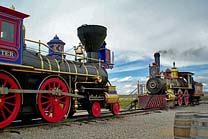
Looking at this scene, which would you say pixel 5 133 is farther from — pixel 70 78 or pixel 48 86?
pixel 70 78

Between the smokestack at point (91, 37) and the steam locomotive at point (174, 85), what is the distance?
8.68 meters

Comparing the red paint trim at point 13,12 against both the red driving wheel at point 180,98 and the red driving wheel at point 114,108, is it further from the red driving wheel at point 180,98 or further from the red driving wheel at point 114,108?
the red driving wheel at point 180,98

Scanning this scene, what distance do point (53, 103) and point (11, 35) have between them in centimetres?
285

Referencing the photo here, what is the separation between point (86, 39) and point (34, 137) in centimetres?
696

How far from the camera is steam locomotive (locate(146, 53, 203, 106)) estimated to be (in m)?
20.2

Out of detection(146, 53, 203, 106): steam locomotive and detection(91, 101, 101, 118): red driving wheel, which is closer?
detection(91, 101, 101, 118): red driving wheel

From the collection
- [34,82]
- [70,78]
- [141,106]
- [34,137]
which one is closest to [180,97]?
[141,106]

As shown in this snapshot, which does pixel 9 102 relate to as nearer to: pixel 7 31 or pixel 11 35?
pixel 11 35

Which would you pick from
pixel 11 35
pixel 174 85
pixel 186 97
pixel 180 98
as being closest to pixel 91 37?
pixel 11 35

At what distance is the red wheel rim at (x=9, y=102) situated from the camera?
7.57 m

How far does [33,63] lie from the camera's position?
8594 millimetres

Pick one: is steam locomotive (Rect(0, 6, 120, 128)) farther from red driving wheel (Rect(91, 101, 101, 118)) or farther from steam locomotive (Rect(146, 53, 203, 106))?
steam locomotive (Rect(146, 53, 203, 106))

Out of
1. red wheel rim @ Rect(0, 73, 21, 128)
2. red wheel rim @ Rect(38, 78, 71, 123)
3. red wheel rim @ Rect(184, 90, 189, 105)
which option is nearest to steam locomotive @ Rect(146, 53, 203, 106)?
red wheel rim @ Rect(184, 90, 189, 105)

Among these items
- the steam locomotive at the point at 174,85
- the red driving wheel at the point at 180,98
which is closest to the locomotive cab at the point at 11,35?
the steam locomotive at the point at 174,85
